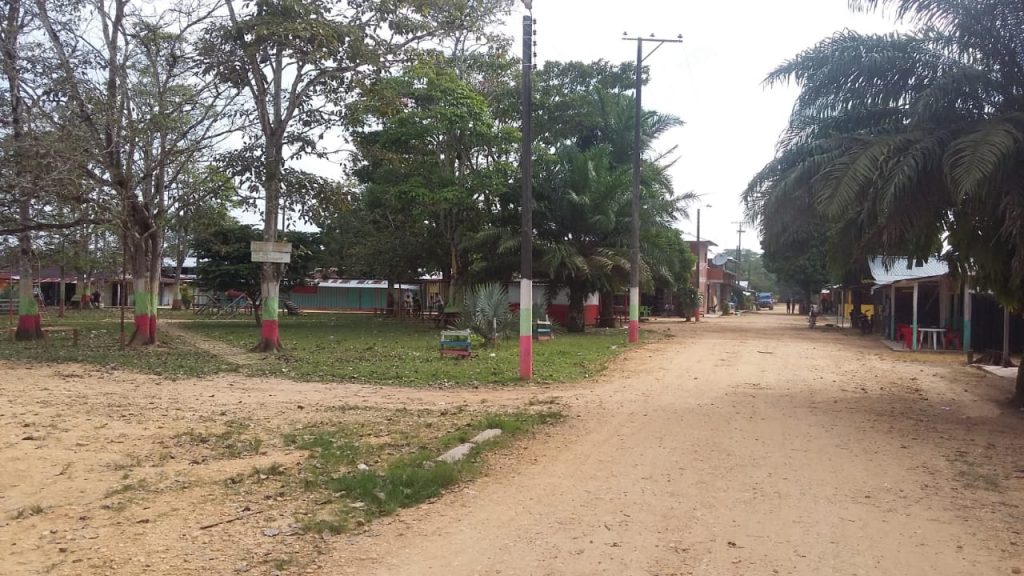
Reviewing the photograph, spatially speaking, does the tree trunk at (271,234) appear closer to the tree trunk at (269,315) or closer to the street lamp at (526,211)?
the tree trunk at (269,315)

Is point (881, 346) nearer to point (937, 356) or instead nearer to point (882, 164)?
point (937, 356)

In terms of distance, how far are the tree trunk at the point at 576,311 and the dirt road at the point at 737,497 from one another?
16696 millimetres

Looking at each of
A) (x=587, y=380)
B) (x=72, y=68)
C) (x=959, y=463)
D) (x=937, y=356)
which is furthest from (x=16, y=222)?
(x=937, y=356)

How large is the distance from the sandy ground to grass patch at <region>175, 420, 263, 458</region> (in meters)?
0.38

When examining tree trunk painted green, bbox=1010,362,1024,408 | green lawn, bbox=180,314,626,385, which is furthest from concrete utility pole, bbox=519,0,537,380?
tree trunk painted green, bbox=1010,362,1024,408

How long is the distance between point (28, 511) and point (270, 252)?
13.8m

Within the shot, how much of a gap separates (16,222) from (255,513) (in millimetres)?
17184

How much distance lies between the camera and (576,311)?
30016mm

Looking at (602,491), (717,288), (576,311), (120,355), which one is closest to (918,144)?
(602,491)

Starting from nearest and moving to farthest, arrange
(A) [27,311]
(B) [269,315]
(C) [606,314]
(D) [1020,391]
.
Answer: (D) [1020,391]
(B) [269,315]
(A) [27,311]
(C) [606,314]

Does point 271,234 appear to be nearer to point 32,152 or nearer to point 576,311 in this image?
point 32,152

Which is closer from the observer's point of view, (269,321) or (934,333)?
(269,321)

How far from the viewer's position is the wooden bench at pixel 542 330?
24.0 m

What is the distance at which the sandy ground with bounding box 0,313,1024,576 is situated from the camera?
5199 millimetres
